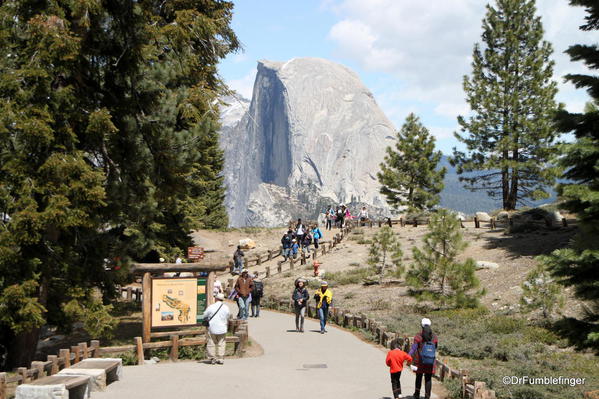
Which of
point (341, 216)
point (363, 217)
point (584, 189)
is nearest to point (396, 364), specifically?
point (584, 189)

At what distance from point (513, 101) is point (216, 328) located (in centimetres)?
3048

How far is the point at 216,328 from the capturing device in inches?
521

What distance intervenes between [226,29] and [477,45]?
22751 mm

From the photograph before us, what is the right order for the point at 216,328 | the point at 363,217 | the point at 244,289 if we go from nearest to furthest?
the point at 216,328 → the point at 244,289 → the point at 363,217

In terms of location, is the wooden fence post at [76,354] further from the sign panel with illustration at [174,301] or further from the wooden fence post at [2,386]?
the sign panel with illustration at [174,301]

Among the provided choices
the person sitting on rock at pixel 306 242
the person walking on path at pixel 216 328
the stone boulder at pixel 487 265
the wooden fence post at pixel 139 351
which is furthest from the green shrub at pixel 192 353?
the person sitting on rock at pixel 306 242

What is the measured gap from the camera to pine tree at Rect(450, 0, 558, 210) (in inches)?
1486

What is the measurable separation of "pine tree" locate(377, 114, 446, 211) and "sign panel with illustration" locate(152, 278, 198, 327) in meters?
35.0

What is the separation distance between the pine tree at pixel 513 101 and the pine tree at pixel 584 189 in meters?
28.2

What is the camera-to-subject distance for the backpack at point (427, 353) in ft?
32.3

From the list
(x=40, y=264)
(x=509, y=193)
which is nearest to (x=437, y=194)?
(x=509, y=193)

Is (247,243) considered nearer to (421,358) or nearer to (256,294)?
(256,294)

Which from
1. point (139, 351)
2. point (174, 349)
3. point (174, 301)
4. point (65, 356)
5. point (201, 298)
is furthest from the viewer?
point (201, 298)

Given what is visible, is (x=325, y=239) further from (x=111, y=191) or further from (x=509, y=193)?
(x=111, y=191)
